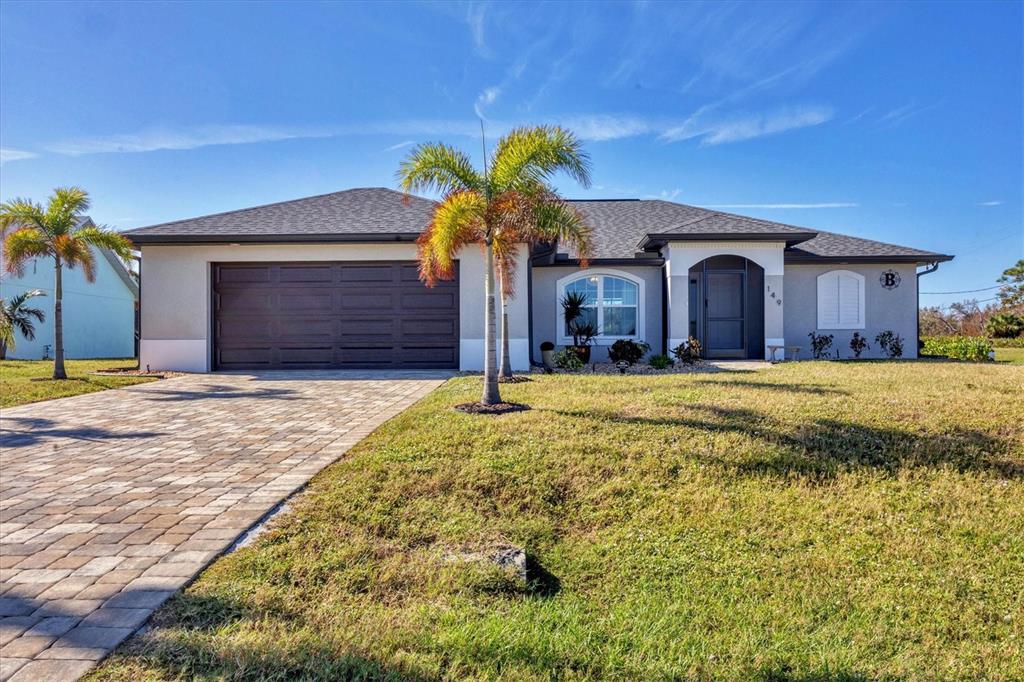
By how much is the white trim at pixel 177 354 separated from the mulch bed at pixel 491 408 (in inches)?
369

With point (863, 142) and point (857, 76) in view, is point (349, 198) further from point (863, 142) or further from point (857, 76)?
point (863, 142)

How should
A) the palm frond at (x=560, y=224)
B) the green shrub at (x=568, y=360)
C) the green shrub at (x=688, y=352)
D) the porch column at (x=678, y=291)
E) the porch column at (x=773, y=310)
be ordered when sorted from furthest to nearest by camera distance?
the porch column at (x=773, y=310) → the porch column at (x=678, y=291) → the green shrub at (x=688, y=352) → the green shrub at (x=568, y=360) → the palm frond at (x=560, y=224)

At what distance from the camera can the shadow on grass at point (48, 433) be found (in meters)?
6.38

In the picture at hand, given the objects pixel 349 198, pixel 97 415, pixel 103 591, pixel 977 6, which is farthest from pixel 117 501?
pixel 977 6

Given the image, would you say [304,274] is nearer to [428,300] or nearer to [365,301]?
[365,301]

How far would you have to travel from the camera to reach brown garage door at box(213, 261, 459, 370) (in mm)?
13688

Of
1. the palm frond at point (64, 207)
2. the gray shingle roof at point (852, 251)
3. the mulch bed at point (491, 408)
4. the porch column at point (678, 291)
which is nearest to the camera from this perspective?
the mulch bed at point (491, 408)

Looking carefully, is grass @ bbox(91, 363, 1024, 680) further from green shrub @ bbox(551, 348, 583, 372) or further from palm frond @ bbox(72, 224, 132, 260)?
palm frond @ bbox(72, 224, 132, 260)

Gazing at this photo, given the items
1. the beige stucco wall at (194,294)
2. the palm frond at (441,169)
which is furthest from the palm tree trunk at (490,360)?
the beige stucco wall at (194,294)

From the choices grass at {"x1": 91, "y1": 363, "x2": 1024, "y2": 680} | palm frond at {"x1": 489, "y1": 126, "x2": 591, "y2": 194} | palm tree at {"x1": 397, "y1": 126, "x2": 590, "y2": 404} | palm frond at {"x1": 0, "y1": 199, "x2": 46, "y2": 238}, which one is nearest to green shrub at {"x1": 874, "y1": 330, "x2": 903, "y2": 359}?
grass at {"x1": 91, "y1": 363, "x2": 1024, "y2": 680}

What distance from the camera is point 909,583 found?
333 centimetres

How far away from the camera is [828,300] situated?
16172 mm

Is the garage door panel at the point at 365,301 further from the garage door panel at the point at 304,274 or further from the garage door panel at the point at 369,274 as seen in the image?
the garage door panel at the point at 304,274

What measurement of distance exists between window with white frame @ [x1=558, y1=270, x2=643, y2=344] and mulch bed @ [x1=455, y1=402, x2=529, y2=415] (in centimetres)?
857
